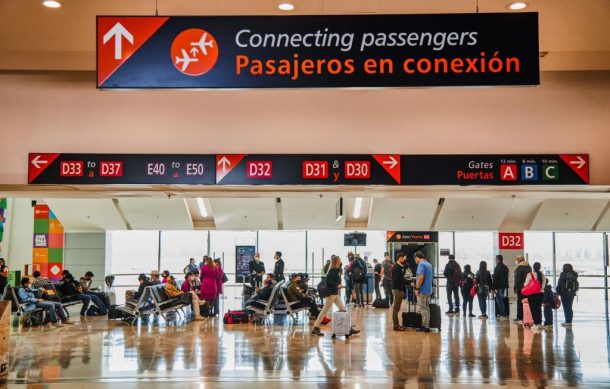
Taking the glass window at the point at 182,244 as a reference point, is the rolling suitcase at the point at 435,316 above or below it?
below

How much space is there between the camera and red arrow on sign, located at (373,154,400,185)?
10242 mm

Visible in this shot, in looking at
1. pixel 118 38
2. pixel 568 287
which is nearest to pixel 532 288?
pixel 568 287

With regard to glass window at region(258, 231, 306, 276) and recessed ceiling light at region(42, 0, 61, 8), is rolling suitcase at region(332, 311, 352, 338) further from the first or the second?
glass window at region(258, 231, 306, 276)

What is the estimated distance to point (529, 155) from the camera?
33.3 feet

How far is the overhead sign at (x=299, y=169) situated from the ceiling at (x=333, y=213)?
365 inches

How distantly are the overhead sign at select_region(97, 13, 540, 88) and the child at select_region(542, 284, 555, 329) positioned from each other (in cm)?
990

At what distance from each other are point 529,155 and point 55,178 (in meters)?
7.86

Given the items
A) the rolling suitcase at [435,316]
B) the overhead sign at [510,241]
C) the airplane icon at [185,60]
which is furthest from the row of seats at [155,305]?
the overhead sign at [510,241]

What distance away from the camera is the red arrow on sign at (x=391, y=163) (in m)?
10.2

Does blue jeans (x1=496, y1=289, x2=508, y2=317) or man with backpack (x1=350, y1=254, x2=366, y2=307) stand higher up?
man with backpack (x1=350, y1=254, x2=366, y2=307)

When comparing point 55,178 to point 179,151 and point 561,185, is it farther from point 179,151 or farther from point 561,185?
point 561,185

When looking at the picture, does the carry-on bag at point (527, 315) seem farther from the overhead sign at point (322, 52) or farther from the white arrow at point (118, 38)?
the white arrow at point (118, 38)

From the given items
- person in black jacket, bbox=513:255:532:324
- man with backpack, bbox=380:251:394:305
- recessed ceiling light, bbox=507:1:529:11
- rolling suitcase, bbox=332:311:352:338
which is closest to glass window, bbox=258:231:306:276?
man with backpack, bbox=380:251:394:305

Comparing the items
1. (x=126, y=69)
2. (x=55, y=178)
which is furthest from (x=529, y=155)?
(x=55, y=178)
